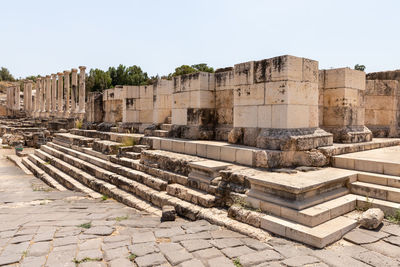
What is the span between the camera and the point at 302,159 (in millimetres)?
5246

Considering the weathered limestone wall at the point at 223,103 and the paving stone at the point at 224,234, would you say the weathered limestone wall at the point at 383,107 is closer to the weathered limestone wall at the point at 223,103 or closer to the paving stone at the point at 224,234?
the weathered limestone wall at the point at 223,103

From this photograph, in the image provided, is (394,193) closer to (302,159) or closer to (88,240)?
(302,159)

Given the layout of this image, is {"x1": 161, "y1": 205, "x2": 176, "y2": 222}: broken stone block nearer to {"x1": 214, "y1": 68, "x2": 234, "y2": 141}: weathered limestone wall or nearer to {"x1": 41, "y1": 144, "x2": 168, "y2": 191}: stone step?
{"x1": 41, "y1": 144, "x2": 168, "y2": 191}: stone step

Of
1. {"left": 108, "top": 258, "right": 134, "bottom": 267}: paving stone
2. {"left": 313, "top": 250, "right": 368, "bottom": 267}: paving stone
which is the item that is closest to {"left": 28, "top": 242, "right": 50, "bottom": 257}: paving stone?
{"left": 108, "top": 258, "right": 134, "bottom": 267}: paving stone

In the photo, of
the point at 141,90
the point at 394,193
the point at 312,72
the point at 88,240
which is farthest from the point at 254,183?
the point at 141,90

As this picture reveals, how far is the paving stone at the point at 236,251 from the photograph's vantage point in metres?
3.07

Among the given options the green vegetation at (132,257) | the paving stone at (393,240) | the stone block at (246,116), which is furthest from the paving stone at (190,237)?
the stone block at (246,116)

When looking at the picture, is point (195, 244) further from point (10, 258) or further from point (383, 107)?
point (383, 107)

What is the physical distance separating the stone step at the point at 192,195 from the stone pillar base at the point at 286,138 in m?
1.54

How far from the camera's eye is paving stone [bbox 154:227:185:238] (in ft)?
12.0

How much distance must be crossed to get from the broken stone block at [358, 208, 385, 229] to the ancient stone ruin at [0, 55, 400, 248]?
113mm

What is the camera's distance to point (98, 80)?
43906 millimetres

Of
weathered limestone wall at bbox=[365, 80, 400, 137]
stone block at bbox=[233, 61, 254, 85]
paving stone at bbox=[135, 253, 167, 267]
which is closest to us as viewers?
paving stone at bbox=[135, 253, 167, 267]

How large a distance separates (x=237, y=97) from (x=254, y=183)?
2.51 m
